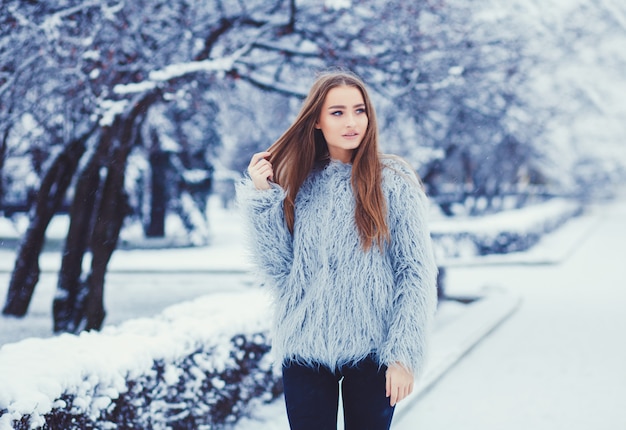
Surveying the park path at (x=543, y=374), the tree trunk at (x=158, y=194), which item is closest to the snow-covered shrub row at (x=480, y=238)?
the park path at (x=543, y=374)

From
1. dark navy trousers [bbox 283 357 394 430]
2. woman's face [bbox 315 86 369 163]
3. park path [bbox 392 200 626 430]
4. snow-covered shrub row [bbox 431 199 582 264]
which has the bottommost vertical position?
snow-covered shrub row [bbox 431 199 582 264]

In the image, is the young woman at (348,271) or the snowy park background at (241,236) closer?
the young woman at (348,271)

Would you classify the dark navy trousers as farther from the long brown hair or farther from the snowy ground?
the snowy ground

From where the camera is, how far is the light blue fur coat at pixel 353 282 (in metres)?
2.37

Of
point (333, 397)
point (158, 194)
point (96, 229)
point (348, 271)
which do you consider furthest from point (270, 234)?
point (158, 194)

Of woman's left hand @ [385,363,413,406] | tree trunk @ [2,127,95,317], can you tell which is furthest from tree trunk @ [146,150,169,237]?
woman's left hand @ [385,363,413,406]

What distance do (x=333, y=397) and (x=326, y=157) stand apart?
891 millimetres

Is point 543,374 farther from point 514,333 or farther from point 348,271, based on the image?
point 348,271

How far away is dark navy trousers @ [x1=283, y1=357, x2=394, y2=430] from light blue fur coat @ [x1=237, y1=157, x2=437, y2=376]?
0.04 metres

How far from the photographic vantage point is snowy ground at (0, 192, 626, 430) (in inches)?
209

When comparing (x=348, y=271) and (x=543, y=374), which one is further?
(x=543, y=374)

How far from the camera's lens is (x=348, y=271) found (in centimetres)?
240

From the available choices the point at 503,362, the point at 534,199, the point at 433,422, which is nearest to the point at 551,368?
the point at 503,362

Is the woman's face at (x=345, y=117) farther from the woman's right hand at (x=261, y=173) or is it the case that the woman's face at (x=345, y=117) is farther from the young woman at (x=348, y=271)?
the woman's right hand at (x=261, y=173)
